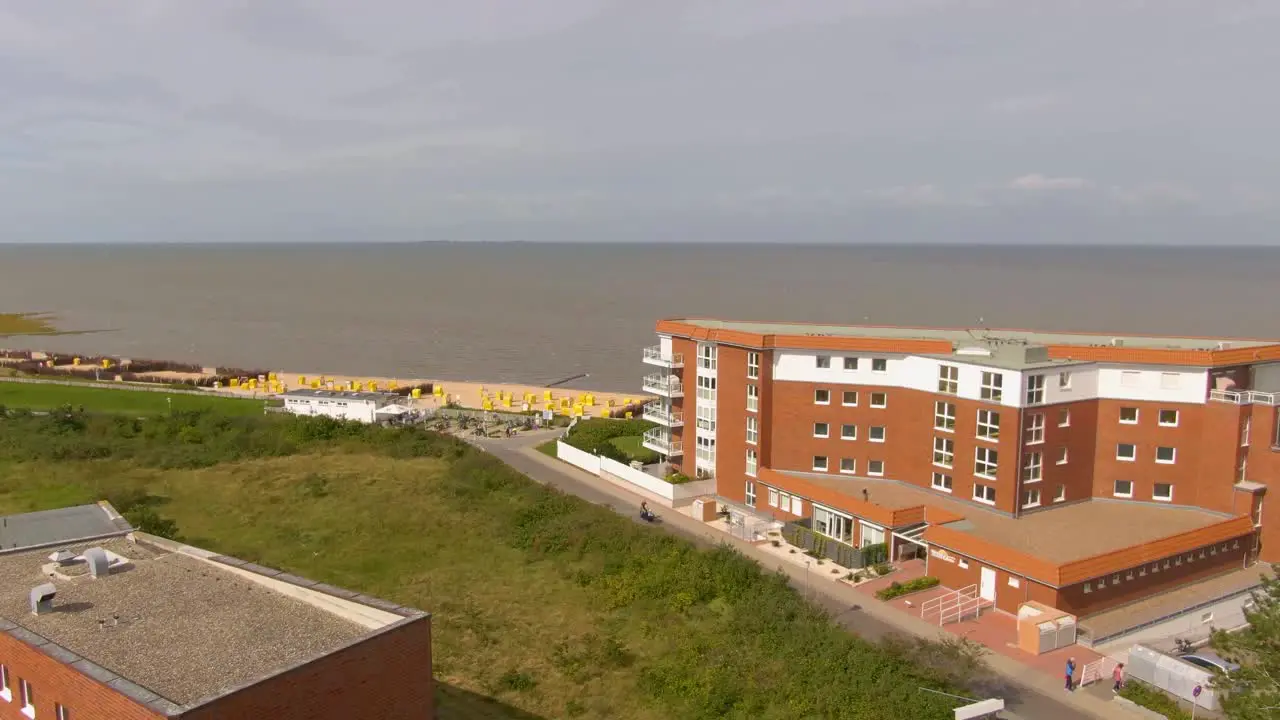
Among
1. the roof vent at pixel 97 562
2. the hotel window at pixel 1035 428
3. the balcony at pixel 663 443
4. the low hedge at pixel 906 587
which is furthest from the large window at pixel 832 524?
the roof vent at pixel 97 562

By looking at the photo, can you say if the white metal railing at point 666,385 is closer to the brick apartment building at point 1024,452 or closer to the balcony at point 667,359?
the balcony at point 667,359

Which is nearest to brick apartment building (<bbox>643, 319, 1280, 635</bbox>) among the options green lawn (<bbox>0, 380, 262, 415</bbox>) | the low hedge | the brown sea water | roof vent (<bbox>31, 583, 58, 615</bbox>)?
the low hedge

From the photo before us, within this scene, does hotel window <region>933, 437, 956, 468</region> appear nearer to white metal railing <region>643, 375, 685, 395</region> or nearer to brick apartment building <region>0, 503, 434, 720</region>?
white metal railing <region>643, 375, 685, 395</region>

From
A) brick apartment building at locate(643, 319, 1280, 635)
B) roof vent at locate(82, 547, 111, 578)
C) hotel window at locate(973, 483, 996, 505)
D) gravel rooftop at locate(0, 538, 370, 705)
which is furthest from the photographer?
hotel window at locate(973, 483, 996, 505)

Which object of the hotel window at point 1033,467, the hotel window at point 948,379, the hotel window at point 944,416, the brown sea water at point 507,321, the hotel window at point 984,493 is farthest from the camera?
the brown sea water at point 507,321

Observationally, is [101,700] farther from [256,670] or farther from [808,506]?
[808,506]

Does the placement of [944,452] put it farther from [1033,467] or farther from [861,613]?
[861,613]
